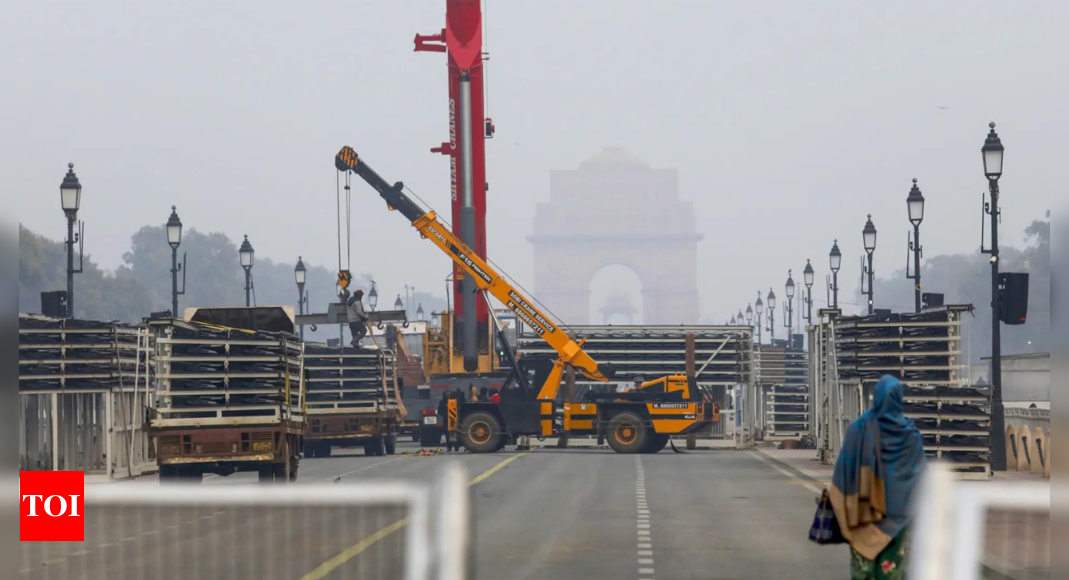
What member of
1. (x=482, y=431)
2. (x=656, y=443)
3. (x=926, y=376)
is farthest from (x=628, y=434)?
(x=926, y=376)

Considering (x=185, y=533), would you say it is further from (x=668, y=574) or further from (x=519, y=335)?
(x=519, y=335)

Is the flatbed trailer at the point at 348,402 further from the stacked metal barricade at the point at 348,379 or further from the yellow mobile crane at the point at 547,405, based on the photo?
the yellow mobile crane at the point at 547,405

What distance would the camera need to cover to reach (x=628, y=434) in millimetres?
42688

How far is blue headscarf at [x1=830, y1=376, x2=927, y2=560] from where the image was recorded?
32.3ft

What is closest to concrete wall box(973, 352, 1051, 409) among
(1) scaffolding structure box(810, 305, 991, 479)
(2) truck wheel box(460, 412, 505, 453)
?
(1) scaffolding structure box(810, 305, 991, 479)

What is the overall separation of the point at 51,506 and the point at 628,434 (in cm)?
3154

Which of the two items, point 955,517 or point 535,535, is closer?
point 955,517

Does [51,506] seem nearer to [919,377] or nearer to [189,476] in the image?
[189,476]

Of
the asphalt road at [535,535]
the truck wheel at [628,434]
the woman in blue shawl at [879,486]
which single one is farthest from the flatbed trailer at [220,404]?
the woman in blue shawl at [879,486]

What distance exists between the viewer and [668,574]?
1468 centimetres

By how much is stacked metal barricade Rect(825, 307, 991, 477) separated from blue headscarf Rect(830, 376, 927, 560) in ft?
62.2

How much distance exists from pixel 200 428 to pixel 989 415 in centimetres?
1392

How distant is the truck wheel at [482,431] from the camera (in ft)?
141

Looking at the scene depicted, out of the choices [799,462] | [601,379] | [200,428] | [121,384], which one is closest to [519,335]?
[601,379]
